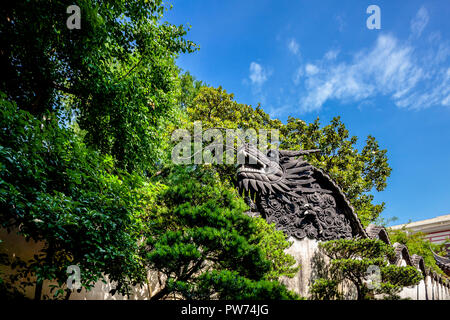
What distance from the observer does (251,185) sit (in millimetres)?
5691

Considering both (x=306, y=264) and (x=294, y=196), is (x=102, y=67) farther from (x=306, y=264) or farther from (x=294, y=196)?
(x=306, y=264)

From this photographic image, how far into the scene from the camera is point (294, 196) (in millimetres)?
6258

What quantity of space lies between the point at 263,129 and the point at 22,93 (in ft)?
30.2

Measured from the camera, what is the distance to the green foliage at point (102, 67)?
447 cm

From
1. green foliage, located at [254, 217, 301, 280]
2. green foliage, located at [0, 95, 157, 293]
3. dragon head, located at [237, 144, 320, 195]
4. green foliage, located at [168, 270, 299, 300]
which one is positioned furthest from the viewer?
dragon head, located at [237, 144, 320, 195]

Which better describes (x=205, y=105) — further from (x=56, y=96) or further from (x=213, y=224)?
A: (x=213, y=224)

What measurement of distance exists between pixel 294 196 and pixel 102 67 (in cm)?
522

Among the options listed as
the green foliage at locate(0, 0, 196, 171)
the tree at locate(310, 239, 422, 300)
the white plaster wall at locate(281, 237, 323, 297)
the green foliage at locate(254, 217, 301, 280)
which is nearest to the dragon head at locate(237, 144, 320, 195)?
the green foliage at locate(254, 217, 301, 280)

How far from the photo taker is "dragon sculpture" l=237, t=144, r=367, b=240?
19.1 feet

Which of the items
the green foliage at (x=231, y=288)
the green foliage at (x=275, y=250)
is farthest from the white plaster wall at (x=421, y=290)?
the green foliage at (x=231, y=288)

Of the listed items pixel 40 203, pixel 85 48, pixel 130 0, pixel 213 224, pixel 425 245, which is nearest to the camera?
Answer: pixel 40 203

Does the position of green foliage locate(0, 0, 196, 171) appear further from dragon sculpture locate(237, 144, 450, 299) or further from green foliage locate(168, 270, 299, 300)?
green foliage locate(168, 270, 299, 300)

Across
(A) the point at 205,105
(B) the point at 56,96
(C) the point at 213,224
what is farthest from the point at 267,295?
(A) the point at 205,105

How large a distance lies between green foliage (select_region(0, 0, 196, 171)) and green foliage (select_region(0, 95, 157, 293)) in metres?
1.76
